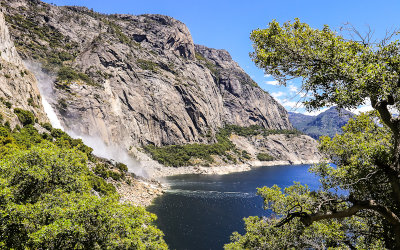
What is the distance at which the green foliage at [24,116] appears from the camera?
5634cm

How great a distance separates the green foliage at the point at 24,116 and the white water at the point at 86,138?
3456cm

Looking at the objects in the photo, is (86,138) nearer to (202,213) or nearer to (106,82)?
(106,82)

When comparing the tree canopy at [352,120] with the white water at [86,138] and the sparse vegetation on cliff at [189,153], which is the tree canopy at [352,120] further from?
the sparse vegetation on cliff at [189,153]

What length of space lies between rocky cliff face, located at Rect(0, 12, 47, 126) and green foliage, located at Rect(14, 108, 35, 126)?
54.4 inches

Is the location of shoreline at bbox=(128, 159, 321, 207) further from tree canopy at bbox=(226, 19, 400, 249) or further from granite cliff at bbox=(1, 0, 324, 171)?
granite cliff at bbox=(1, 0, 324, 171)

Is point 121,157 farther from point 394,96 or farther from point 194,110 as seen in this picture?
point 394,96

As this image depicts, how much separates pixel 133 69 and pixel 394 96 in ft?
547

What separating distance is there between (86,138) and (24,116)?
149 feet

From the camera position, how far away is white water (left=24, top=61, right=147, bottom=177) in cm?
9688

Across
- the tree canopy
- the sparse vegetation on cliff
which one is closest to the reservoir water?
the tree canopy

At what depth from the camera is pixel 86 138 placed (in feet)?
334

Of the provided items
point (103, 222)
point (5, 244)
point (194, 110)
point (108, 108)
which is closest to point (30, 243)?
point (5, 244)

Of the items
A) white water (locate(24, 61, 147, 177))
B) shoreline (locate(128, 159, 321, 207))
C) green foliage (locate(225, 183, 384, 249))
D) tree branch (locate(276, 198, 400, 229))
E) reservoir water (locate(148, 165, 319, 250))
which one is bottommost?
reservoir water (locate(148, 165, 319, 250))

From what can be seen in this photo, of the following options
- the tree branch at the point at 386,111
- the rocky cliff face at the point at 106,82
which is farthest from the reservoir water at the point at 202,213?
the rocky cliff face at the point at 106,82
